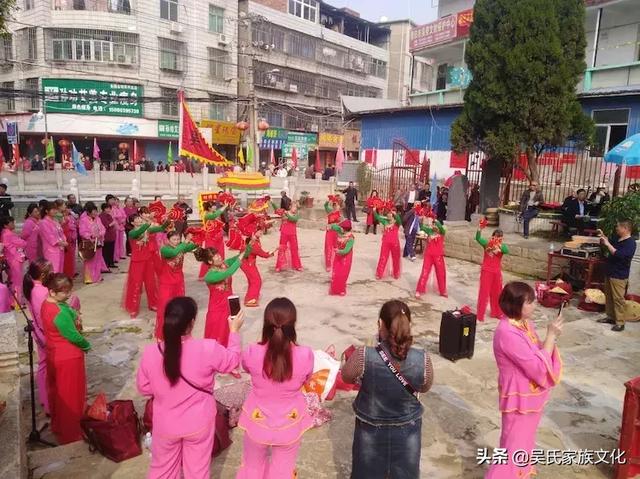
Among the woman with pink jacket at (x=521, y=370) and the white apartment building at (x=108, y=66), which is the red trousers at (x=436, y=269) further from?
the white apartment building at (x=108, y=66)

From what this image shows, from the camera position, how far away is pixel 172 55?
31.3 metres

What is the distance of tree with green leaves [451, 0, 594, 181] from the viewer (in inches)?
508

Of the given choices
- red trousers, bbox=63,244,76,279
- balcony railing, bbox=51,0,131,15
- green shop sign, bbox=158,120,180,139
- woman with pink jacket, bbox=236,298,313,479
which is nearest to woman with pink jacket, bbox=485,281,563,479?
woman with pink jacket, bbox=236,298,313,479

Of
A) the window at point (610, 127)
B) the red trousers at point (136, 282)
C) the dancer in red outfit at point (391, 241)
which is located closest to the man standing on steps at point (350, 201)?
the dancer in red outfit at point (391, 241)

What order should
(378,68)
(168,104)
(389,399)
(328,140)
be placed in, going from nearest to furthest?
(389,399)
(168,104)
(328,140)
(378,68)

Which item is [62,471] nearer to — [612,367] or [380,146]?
[612,367]

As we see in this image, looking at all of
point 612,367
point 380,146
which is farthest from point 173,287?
point 380,146

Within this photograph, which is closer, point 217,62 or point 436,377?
point 436,377

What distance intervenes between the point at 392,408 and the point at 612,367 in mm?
4865

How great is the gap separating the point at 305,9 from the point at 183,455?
136 ft

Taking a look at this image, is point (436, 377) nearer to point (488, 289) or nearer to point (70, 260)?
point (488, 289)

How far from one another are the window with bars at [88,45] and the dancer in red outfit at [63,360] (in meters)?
28.7

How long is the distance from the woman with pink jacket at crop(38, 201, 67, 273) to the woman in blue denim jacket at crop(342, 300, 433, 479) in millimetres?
7534

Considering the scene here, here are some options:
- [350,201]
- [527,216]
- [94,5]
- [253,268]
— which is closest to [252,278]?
[253,268]
